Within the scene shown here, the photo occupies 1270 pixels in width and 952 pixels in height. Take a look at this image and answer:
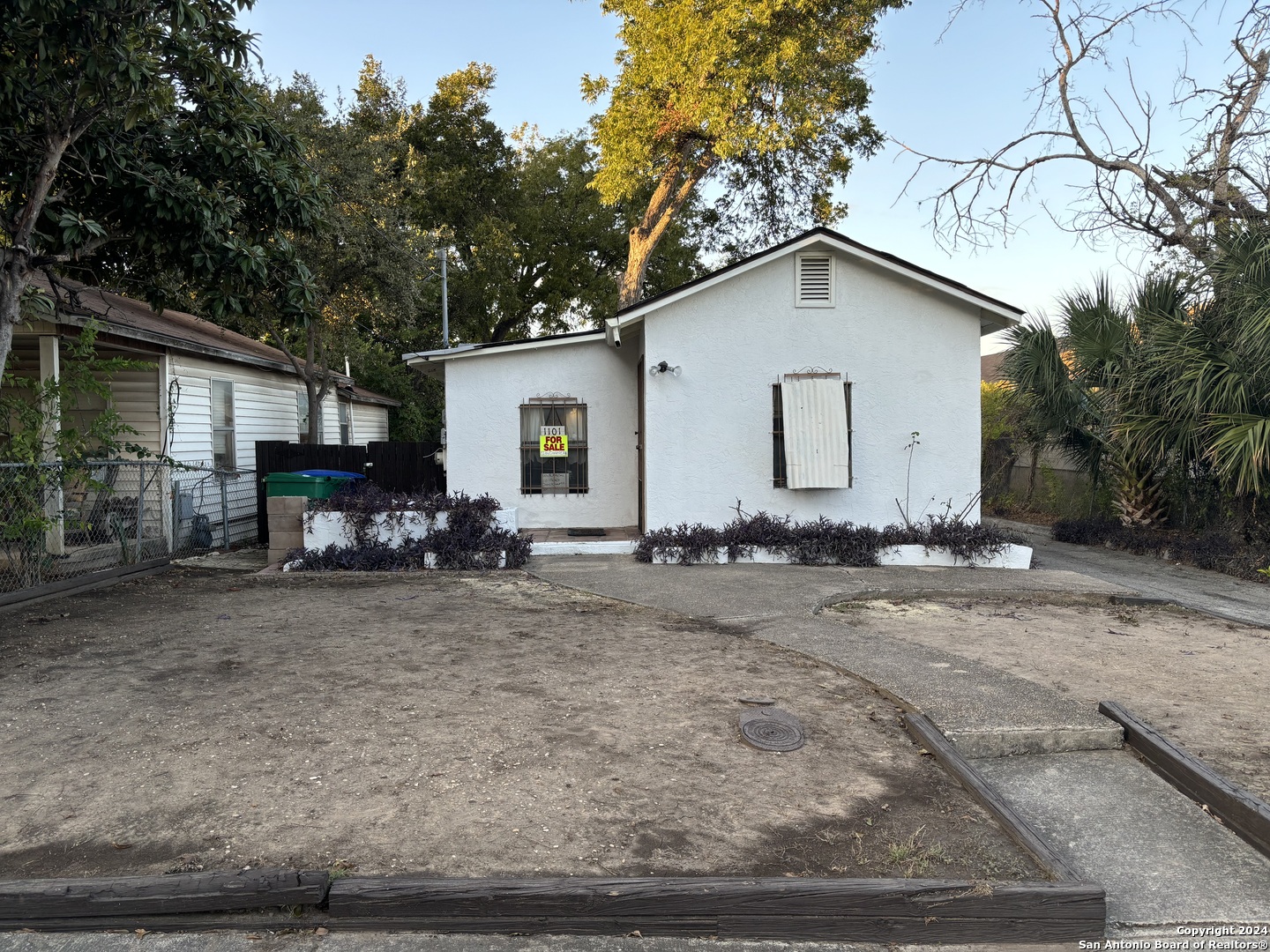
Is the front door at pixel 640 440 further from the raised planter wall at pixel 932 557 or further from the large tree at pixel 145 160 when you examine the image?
the large tree at pixel 145 160

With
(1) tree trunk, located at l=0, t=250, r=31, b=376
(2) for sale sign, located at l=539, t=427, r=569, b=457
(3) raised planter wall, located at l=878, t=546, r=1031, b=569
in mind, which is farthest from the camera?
(2) for sale sign, located at l=539, t=427, r=569, b=457

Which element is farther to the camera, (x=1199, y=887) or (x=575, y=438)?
(x=575, y=438)

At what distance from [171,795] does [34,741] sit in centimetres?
133

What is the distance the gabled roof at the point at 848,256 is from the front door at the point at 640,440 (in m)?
1.11

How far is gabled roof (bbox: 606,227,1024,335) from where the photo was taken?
34.8 ft

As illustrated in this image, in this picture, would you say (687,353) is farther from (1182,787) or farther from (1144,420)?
(1182,787)

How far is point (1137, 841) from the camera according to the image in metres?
3.44

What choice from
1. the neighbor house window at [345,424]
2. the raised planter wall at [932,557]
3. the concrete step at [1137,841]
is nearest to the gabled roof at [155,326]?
the neighbor house window at [345,424]

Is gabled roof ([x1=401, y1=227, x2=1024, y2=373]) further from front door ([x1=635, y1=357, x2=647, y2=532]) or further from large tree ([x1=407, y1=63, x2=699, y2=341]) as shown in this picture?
large tree ([x1=407, y1=63, x2=699, y2=341])

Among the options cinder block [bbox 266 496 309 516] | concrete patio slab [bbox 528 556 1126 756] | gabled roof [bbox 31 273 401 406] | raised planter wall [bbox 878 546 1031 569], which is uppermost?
gabled roof [bbox 31 273 401 406]

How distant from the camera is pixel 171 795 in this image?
362 cm

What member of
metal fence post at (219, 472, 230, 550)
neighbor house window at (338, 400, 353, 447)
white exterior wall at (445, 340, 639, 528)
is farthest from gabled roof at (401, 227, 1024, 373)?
neighbor house window at (338, 400, 353, 447)

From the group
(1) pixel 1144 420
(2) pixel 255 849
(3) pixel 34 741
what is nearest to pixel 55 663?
(3) pixel 34 741

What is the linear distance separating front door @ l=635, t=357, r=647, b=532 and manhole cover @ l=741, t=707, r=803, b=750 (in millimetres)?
6916
